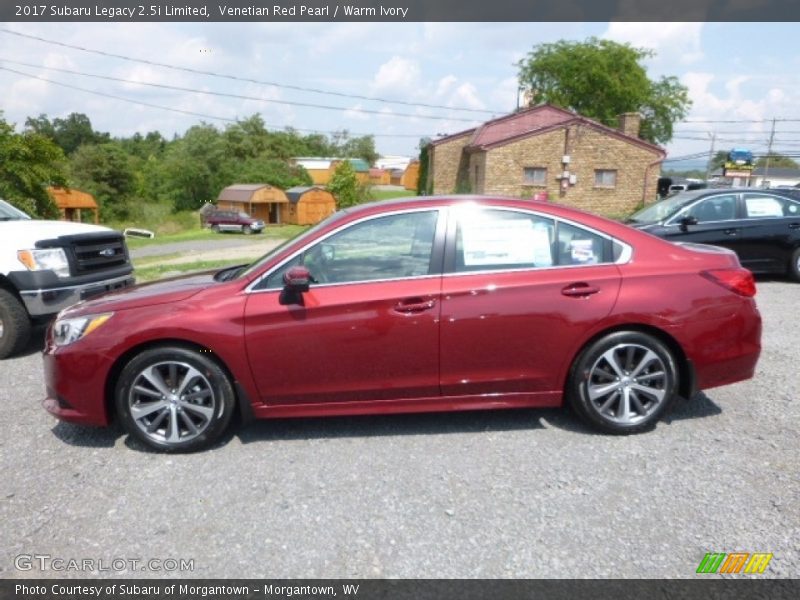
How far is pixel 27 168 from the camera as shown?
2409cm

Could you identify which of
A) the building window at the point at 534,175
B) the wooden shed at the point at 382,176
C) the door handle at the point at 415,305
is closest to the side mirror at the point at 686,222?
the door handle at the point at 415,305

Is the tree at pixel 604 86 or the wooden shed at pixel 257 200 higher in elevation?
the tree at pixel 604 86

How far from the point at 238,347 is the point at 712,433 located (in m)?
3.16

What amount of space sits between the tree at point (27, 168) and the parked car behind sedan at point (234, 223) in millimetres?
13455

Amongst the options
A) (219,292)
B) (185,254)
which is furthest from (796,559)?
(185,254)

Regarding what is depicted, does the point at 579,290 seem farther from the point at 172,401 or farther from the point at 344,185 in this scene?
the point at 344,185

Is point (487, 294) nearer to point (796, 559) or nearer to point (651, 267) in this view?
point (651, 267)

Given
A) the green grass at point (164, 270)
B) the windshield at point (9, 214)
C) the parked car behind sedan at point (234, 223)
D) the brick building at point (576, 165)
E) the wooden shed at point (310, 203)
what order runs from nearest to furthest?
the windshield at point (9, 214) < the green grass at point (164, 270) < the brick building at point (576, 165) < the parked car behind sedan at point (234, 223) < the wooden shed at point (310, 203)

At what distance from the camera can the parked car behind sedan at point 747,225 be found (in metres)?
8.35

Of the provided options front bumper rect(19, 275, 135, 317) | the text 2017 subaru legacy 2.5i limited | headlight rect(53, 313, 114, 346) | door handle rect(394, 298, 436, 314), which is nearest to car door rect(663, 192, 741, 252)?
the text 2017 subaru legacy 2.5i limited

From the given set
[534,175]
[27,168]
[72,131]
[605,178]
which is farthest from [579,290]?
Result: [72,131]

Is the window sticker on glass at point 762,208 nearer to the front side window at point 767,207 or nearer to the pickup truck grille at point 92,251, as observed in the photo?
the front side window at point 767,207

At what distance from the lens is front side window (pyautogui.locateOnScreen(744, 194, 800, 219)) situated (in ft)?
27.8
